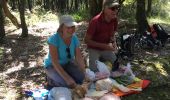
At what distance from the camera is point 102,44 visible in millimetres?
5984

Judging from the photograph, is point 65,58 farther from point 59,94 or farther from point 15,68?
point 15,68

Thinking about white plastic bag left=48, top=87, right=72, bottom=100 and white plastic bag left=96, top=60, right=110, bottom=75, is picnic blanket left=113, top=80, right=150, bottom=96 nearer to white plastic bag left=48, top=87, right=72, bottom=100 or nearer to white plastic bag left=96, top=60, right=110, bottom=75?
white plastic bag left=96, top=60, right=110, bottom=75

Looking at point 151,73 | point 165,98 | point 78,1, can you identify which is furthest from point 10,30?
point 78,1

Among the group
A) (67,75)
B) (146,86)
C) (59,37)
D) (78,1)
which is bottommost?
(78,1)

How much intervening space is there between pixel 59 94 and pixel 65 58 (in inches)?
27.3

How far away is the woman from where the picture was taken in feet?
15.8

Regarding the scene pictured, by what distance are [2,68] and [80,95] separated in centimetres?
396

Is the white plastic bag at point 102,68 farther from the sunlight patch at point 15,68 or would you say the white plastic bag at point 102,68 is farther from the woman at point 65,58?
the sunlight patch at point 15,68

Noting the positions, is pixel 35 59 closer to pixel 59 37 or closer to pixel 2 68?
pixel 2 68

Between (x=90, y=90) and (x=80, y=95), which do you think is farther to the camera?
(x=90, y=90)

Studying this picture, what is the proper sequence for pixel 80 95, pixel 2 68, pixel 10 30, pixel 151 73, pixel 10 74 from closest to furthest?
pixel 80 95 < pixel 151 73 < pixel 10 74 < pixel 2 68 < pixel 10 30

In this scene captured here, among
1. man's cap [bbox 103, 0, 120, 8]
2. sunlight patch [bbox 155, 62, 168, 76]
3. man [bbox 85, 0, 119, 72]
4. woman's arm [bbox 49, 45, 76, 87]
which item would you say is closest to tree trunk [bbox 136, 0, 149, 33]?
sunlight patch [bbox 155, 62, 168, 76]

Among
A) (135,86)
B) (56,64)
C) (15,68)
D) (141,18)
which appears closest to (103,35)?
(135,86)

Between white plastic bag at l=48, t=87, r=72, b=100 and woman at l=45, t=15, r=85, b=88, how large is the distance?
117mm
